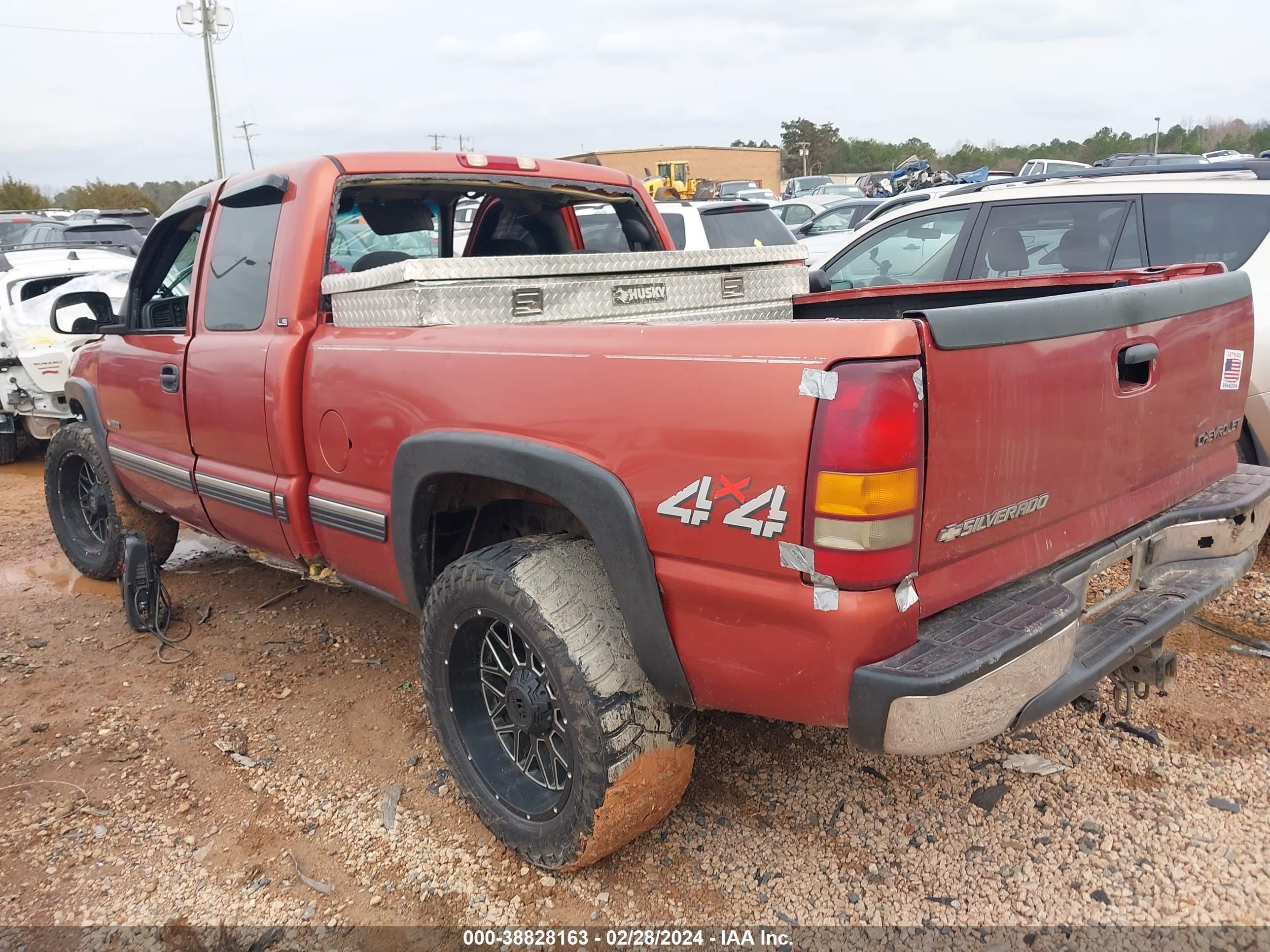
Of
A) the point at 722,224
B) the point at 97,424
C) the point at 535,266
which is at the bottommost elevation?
the point at 97,424

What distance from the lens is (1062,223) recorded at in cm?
478

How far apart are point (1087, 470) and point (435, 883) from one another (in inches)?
79.2

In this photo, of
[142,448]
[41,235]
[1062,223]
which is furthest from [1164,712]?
[41,235]

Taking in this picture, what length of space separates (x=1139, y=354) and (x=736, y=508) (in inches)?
45.0

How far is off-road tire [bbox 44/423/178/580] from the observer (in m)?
4.54

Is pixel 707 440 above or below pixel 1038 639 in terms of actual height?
above

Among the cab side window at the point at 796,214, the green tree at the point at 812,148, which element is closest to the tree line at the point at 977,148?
the green tree at the point at 812,148

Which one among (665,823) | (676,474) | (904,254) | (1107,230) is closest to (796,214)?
(904,254)

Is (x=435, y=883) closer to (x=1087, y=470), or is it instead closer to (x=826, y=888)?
(x=826, y=888)

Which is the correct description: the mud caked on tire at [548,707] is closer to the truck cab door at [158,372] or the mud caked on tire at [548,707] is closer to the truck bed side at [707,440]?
the truck bed side at [707,440]

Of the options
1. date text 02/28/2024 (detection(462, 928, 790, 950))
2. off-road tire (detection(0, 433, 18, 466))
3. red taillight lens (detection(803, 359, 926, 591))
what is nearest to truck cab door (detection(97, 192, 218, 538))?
date text 02/28/2024 (detection(462, 928, 790, 950))

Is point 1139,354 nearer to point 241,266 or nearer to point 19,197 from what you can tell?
point 241,266

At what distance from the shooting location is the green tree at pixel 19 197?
44.0m

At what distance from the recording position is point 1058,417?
209 centimetres
